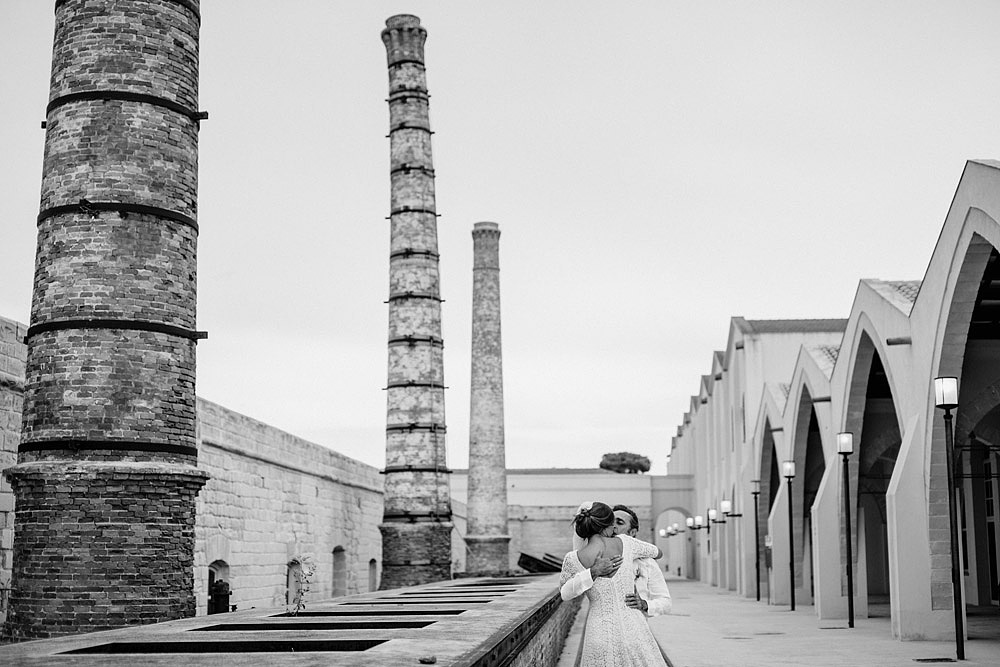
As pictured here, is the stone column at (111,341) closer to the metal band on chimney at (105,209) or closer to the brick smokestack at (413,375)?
the metal band on chimney at (105,209)

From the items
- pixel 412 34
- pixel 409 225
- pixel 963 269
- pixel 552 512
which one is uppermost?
pixel 412 34

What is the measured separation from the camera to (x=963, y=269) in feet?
47.1

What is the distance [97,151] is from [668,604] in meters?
7.83

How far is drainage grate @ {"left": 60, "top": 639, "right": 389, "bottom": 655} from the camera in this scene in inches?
262

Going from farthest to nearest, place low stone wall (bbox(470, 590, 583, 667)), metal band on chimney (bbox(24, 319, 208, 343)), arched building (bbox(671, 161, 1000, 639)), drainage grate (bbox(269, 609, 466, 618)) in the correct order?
arched building (bbox(671, 161, 1000, 639)) → metal band on chimney (bbox(24, 319, 208, 343)) → drainage grate (bbox(269, 609, 466, 618)) → low stone wall (bbox(470, 590, 583, 667))

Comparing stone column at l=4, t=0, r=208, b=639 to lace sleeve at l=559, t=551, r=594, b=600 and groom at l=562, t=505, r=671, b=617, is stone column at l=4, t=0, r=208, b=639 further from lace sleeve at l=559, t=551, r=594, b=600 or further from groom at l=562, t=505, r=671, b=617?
groom at l=562, t=505, r=671, b=617

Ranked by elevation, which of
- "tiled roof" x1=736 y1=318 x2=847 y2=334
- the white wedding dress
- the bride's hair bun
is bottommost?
the white wedding dress

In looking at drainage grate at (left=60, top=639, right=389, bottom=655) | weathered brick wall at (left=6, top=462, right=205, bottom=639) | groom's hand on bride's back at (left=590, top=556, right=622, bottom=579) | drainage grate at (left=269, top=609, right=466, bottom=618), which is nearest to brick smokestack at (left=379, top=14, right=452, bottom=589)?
weathered brick wall at (left=6, top=462, right=205, bottom=639)

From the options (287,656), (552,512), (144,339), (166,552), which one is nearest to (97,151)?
(144,339)

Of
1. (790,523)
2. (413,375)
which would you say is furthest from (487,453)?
(790,523)

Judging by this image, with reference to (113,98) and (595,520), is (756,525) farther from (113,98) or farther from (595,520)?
(595,520)

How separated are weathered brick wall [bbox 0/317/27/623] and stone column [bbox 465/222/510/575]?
23.3 metres

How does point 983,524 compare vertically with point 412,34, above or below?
below

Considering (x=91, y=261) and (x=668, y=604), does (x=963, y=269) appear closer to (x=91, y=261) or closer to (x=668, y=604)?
(x=668, y=604)
